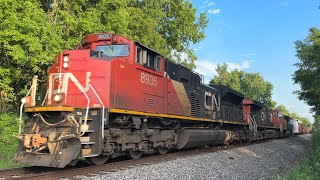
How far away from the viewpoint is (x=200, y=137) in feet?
48.6

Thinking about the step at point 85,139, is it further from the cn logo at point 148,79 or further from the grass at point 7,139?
the grass at point 7,139

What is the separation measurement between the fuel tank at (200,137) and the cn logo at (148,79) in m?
3.00

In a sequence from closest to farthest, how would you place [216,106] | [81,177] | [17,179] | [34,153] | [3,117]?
[17,179], [81,177], [34,153], [3,117], [216,106]

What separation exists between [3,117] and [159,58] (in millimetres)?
7079

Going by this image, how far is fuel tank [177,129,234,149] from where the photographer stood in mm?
13421

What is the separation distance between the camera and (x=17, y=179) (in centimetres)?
691

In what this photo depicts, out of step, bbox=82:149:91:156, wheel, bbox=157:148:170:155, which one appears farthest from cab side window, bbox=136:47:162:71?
step, bbox=82:149:91:156

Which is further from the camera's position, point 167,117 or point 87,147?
point 167,117

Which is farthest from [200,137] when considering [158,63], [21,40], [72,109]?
[21,40]

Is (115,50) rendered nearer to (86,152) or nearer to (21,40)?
(86,152)

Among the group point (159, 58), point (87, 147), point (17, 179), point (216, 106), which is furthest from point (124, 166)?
point (216, 106)

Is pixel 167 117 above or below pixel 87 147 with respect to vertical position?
above

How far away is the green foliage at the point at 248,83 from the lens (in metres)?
90.8

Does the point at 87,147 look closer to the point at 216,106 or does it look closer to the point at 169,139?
the point at 169,139
